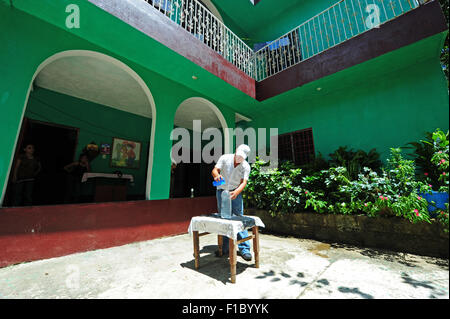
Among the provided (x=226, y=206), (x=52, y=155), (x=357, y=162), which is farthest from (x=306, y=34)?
(x=52, y=155)

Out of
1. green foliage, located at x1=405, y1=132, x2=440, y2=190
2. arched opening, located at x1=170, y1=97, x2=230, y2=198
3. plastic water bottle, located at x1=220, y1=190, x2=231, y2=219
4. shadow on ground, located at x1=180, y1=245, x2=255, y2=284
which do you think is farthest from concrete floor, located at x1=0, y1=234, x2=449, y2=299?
arched opening, located at x1=170, y1=97, x2=230, y2=198

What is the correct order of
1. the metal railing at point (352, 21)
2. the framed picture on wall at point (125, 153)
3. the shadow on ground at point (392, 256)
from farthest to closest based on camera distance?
the framed picture on wall at point (125, 153) → the metal railing at point (352, 21) → the shadow on ground at point (392, 256)

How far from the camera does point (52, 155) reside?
5.84 m

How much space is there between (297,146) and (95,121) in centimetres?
690

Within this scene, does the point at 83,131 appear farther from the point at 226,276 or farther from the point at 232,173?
the point at 226,276

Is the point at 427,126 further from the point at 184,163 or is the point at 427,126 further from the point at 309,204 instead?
the point at 184,163

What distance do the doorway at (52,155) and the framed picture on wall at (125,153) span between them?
1.12 meters

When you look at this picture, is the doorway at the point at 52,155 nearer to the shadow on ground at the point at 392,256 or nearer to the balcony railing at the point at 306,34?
the balcony railing at the point at 306,34

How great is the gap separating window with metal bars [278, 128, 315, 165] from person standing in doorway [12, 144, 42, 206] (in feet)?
22.2

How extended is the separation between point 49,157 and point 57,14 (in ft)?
14.8

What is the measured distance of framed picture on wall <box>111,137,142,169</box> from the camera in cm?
665

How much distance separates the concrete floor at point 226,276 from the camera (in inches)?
72.1

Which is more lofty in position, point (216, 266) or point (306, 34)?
point (306, 34)

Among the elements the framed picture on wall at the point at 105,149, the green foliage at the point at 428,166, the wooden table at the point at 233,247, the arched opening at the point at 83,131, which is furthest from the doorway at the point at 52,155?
the green foliage at the point at 428,166
